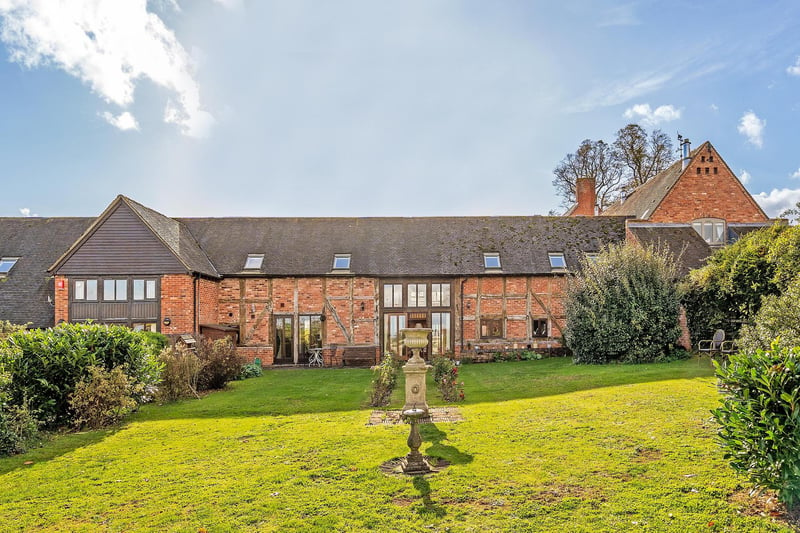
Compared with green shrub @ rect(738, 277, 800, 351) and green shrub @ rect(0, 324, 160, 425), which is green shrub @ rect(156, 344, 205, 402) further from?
green shrub @ rect(738, 277, 800, 351)

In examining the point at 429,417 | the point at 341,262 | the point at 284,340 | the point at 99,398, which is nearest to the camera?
the point at 429,417

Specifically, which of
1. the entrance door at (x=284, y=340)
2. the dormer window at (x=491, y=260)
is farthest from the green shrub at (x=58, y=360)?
the dormer window at (x=491, y=260)

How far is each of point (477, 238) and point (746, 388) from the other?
17.6 m

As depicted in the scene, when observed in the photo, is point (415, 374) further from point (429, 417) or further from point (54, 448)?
point (54, 448)

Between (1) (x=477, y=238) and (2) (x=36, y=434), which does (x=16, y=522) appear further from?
(1) (x=477, y=238)

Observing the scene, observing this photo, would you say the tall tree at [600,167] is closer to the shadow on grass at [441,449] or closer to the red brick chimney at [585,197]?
the red brick chimney at [585,197]

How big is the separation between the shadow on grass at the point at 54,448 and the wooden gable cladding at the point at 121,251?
9.85 m

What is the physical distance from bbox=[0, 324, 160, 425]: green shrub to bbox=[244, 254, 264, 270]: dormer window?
9920 mm

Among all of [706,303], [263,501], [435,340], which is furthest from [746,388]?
[435,340]

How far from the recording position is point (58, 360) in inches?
400

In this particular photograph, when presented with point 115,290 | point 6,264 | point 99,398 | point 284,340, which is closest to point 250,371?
point 284,340

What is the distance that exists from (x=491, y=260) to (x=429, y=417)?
1270 cm

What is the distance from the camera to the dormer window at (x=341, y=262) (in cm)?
2117

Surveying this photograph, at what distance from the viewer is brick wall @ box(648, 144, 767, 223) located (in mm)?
21922
